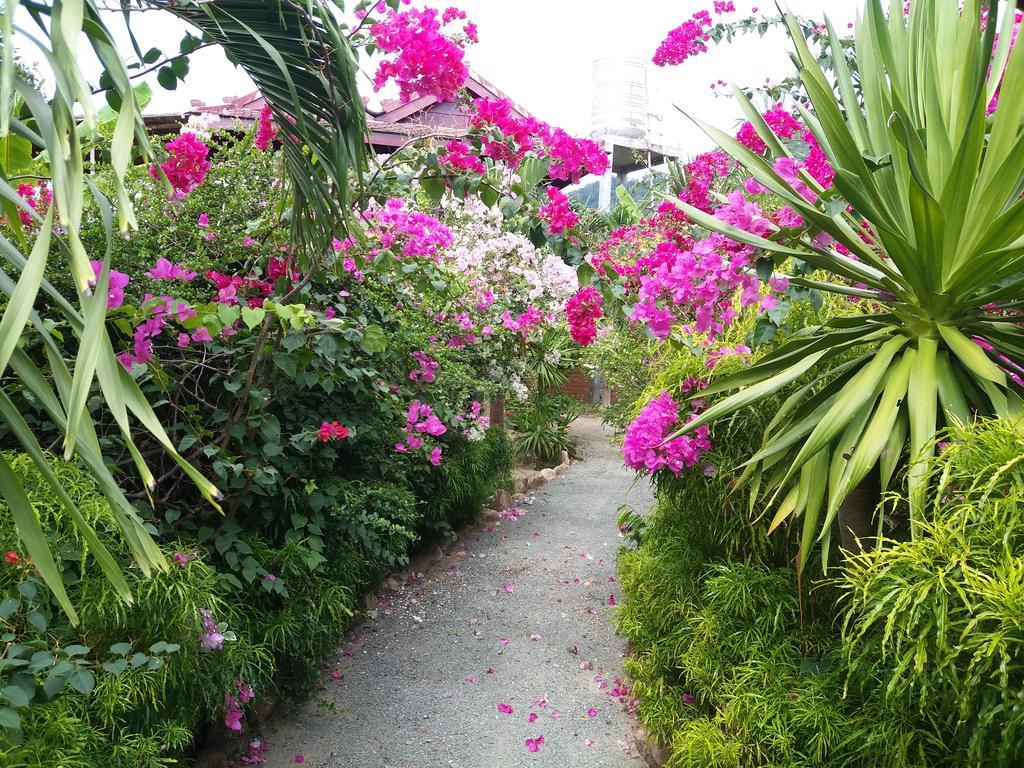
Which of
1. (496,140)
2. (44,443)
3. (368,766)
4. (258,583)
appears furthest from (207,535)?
(496,140)

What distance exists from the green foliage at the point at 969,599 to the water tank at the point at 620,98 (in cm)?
1000

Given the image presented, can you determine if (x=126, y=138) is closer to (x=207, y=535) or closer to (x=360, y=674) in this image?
(x=207, y=535)

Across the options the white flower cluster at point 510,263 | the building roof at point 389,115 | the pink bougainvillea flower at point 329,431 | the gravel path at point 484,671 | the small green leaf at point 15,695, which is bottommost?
the gravel path at point 484,671

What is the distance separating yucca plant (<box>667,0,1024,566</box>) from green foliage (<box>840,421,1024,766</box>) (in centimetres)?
20

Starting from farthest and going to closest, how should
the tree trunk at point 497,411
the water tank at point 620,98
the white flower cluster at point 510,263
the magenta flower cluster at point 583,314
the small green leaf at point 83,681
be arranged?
1. the water tank at point 620,98
2. the tree trunk at point 497,411
3. the white flower cluster at point 510,263
4. the magenta flower cluster at point 583,314
5. the small green leaf at point 83,681

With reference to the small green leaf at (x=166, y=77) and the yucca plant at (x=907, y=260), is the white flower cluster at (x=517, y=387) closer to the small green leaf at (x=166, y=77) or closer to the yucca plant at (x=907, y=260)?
the yucca plant at (x=907, y=260)

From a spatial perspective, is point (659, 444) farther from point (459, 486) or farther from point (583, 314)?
point (459, 486)

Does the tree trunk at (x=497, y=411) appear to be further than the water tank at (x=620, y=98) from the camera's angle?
No

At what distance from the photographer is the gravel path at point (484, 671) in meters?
2.75

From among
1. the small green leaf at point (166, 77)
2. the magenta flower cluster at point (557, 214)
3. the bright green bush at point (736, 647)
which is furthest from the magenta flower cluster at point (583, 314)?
the small green leaf at point (166, 77)

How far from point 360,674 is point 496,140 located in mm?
2538

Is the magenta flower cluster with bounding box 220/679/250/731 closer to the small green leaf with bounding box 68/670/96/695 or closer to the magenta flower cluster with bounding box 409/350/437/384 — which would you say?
the small green leaf with bounding box 68/670/96/695

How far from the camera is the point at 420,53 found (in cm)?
227

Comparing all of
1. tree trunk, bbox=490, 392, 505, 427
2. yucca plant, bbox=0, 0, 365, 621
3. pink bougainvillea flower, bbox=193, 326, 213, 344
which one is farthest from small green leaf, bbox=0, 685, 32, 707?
tree trunk, bbox=490, 392, 505, 427
